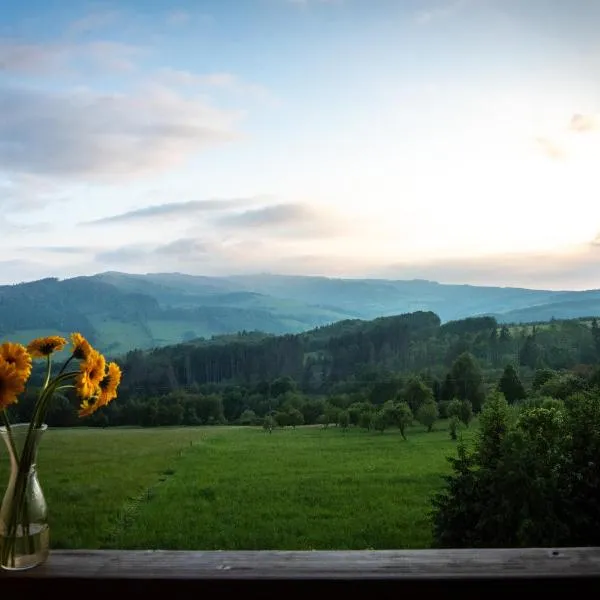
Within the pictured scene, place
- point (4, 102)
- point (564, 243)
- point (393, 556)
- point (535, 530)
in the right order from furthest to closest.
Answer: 1. point (564, 243)
2. point (4, 102)
3. point (535, 530)
4. point (393, 556)

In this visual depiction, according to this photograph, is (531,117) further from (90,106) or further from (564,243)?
(90,106)

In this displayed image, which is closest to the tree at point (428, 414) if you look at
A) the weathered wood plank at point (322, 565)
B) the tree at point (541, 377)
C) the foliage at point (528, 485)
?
the foliage at point (528, 485)

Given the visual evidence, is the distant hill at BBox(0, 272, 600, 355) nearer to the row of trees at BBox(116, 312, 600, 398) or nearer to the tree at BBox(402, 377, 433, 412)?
the row of trees at BBox(116, 312, 600, 398)

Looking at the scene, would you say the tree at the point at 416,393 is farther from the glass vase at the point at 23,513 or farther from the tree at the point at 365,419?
the glass vase at the point at 23,513

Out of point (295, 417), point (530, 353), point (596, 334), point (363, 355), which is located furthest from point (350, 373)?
point (596, 334)

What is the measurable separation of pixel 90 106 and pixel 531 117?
1869 millimetres

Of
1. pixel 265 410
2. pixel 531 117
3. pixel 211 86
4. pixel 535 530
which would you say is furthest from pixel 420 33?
pixel 535 530

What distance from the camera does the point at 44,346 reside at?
5.04ft

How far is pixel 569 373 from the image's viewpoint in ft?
8.95

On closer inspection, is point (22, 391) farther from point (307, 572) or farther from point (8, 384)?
point (307, 572)

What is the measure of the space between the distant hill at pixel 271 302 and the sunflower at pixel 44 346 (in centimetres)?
129

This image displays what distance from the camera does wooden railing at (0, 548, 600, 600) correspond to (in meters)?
1.17

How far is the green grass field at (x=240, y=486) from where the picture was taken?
231 centimetres

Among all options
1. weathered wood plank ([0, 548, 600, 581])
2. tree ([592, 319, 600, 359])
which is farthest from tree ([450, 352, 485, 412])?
weathered wood plank ([0, 548, 600, 581])
